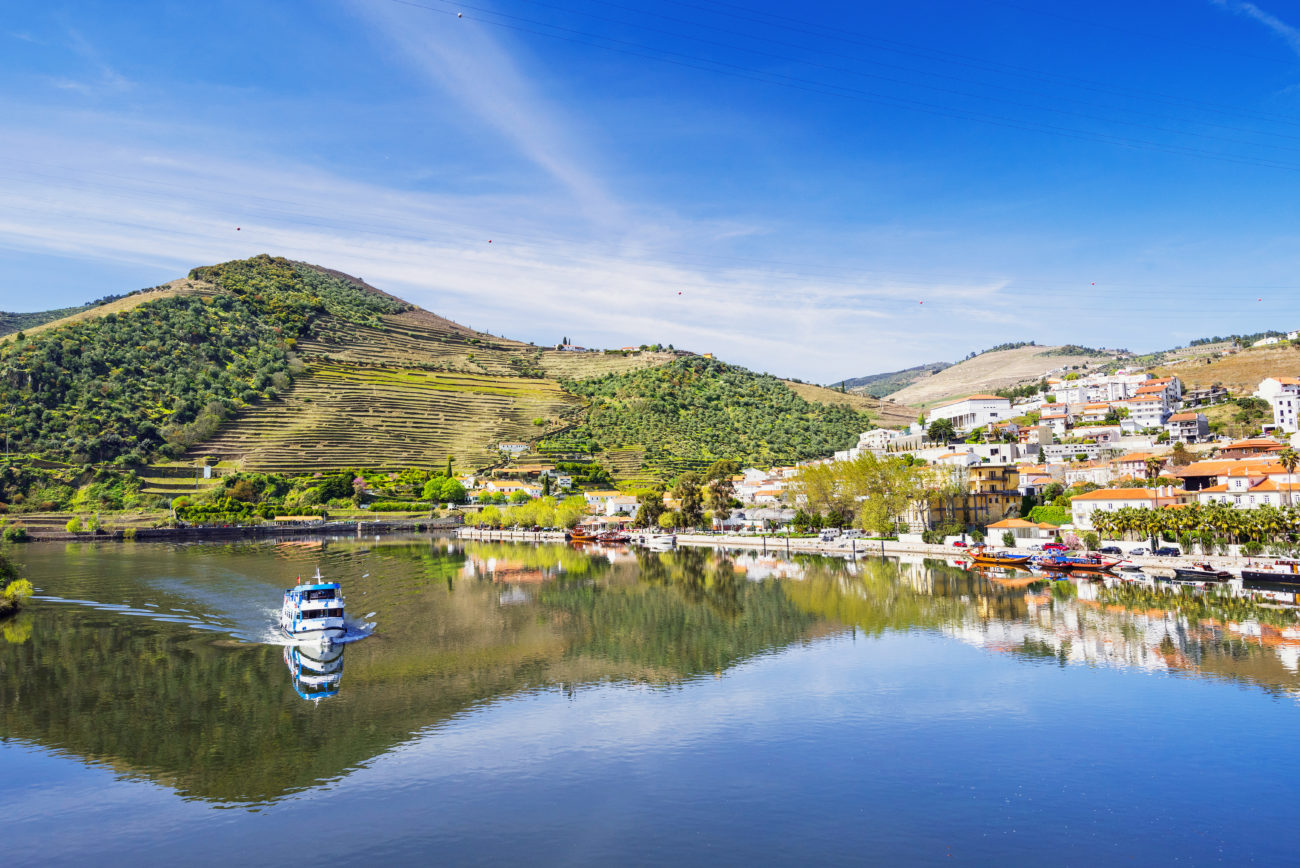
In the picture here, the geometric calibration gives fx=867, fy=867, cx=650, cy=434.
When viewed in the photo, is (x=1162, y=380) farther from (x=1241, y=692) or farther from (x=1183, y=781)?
(x=1183, y=781)

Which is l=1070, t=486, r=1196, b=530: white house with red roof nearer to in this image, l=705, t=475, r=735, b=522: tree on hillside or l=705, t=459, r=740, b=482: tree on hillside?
l=705, t=475, r=735, b=522: tree on hillside

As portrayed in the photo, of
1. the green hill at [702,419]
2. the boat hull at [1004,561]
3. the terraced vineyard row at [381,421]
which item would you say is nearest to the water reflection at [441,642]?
the boat hull at [1004,561]

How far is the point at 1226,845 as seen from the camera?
54.4 feet

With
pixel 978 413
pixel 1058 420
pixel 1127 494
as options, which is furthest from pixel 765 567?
pixel 978 413

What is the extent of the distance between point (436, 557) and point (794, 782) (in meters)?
64.2

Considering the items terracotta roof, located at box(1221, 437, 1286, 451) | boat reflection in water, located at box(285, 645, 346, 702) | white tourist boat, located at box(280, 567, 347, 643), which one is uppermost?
terracotta roof, located at box(1221, 437, 1286, 451)

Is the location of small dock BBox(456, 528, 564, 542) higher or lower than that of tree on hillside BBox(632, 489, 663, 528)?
lower

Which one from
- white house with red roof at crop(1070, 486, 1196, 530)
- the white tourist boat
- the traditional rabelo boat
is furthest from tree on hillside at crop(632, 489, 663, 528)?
the white tourist boat

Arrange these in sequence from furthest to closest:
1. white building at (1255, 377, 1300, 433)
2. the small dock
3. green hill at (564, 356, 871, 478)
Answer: green hill at (564, 356, 871, 478) < the small dock < white building at (1255, 377, 1300, 433)

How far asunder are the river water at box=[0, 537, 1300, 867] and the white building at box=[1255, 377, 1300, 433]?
79.5m

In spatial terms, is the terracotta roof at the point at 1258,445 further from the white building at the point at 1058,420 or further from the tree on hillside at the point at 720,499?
the tree on hillside at the point at 720,499

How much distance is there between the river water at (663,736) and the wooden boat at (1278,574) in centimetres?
867

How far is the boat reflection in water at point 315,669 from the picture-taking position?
28672 millimetres

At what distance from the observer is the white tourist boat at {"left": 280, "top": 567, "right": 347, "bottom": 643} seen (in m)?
35.9
